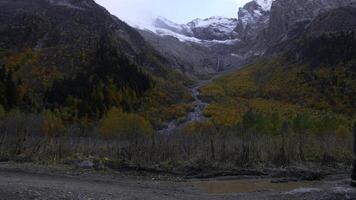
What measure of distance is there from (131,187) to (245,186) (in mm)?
11489

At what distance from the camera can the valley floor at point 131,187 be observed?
84.8 feet

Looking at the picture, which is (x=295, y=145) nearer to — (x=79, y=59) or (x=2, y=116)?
(x=2, y=116)

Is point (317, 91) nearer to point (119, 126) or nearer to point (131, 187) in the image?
point (119, 126)

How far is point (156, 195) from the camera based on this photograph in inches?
1188

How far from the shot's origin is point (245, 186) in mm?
42875

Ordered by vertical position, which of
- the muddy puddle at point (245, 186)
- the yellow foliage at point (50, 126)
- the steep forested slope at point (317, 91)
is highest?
the steep forested slope at point (317, 91)

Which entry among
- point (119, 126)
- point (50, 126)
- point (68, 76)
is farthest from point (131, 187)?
point (68, 76)

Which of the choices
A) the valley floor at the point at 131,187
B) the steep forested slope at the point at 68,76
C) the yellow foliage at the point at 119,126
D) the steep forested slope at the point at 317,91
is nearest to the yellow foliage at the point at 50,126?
the yellow foliage at the point at 119,126

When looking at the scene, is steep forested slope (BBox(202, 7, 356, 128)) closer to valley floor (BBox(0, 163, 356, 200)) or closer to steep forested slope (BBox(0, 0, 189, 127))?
steep forested slope (BBox(0, 0, 189, 127))

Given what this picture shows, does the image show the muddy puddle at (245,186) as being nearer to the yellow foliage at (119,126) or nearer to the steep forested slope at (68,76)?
the yellow foliage at (119,126)

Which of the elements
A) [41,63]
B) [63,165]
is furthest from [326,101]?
[63,165]

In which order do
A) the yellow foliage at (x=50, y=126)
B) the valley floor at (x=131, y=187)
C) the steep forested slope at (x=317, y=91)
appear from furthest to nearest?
the steep forested slope at (x=317, y=91), the yellow foliage at (x=50, y=126), the valley floor at (x=131, y=187)

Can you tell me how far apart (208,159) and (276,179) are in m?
10.3

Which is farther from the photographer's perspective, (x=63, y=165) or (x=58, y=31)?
(x=58, y=31)
